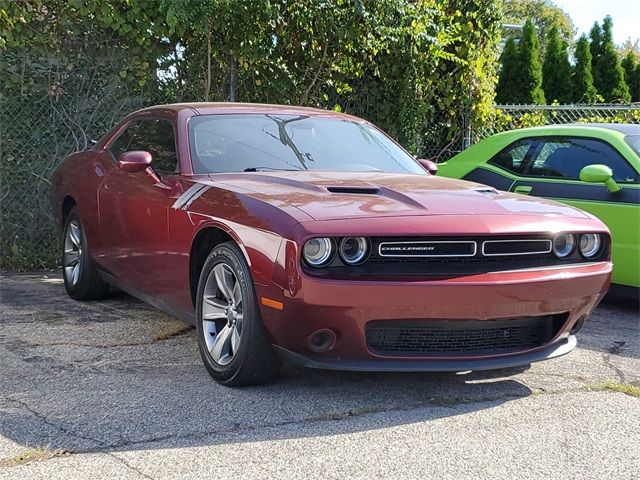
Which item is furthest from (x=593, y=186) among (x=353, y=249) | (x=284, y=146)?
(x=353, y=249)

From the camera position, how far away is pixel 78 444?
3084mm

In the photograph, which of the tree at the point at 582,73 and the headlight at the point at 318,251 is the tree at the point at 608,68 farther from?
the headlight at the point at 318,251

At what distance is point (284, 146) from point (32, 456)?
2466 millimetres

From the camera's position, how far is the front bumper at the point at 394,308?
3359 mm

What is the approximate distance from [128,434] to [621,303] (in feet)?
15.4

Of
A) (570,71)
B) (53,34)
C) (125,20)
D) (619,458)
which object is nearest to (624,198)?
(619,458)

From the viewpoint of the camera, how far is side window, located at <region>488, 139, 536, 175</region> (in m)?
6.74

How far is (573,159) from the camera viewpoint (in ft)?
21.1

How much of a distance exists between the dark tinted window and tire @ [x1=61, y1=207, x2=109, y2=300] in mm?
711

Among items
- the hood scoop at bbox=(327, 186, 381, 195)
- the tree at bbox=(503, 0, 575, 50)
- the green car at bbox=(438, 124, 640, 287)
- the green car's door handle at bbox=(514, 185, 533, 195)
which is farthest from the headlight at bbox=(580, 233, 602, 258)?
the tree at bbox=(503, 0, 575, 50)

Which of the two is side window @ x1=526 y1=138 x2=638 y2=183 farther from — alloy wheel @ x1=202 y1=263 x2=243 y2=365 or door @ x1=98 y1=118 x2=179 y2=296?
alloy wheel @ x1=202 y1=263 x2=243 y2=365

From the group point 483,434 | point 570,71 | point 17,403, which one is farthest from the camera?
point 570,71

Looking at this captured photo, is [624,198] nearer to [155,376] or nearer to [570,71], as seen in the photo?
[155,376]

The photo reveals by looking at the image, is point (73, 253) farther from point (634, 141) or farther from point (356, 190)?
point (634, 141)
